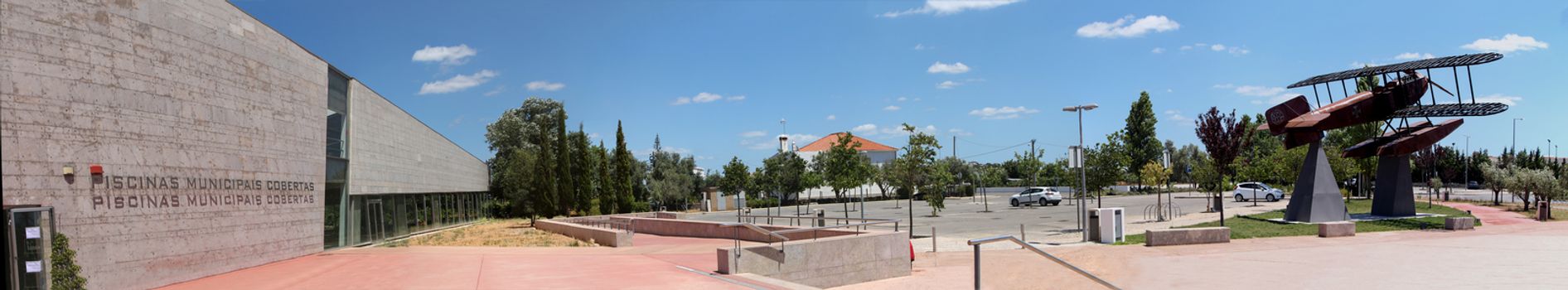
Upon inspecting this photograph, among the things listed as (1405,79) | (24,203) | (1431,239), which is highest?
(1405,79)

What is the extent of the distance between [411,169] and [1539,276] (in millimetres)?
28335

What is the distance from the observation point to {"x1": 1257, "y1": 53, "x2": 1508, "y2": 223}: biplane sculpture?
84.0 ft

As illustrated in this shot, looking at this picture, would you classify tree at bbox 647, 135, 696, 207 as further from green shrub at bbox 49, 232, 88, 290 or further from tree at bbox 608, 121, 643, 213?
green shrub at bbox 49, 232, 88, 290

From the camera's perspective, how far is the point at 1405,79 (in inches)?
1044

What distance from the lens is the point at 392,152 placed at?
26.0 m

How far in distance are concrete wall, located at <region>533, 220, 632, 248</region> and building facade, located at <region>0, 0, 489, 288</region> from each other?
6.06 metres

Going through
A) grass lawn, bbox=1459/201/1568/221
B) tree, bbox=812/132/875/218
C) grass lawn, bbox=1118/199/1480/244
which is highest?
tree, bbox=812/132/875/218

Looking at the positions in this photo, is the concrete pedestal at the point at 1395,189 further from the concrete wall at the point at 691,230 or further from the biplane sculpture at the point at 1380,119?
the concrete wall at the point at 691,230

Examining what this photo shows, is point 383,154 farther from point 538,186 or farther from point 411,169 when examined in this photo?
point 538,186

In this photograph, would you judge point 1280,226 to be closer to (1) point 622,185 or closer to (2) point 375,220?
(2) point 375,220

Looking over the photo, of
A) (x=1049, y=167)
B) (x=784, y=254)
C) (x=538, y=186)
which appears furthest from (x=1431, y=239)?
(x=1049, y=167)

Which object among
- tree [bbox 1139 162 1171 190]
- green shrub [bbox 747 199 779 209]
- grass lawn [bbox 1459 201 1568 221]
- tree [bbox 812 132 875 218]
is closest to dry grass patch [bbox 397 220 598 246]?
tree [bbox 812 132 875 218]

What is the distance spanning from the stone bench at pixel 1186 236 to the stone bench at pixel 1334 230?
332 cm

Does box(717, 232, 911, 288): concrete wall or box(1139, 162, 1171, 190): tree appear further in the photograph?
box(1139, 162, 1171, 190): tree
